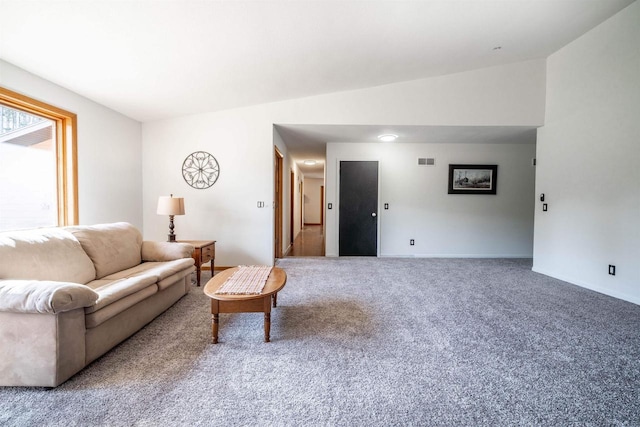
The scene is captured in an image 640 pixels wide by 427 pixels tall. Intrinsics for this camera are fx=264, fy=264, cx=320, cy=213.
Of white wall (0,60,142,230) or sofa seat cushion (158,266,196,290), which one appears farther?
white wall (0,60,142,230)

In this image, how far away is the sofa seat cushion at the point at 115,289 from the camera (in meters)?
1.71

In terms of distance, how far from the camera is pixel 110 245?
8.46 ft

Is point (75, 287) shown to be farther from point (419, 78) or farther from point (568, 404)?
point (419, 78)

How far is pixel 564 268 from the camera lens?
365 centimetres

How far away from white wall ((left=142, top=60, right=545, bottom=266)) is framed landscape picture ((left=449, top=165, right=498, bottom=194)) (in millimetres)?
1239

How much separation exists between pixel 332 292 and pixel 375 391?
163cm

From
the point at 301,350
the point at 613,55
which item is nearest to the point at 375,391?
the point at 301,350

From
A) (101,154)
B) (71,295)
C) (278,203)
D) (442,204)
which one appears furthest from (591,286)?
(101,154)

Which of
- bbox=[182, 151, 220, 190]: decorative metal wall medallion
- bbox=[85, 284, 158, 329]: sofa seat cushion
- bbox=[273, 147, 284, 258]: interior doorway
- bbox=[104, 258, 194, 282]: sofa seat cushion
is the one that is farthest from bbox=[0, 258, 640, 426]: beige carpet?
bbox=[273, 147, 284, 258]: interior doorway

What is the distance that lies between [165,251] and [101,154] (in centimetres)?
153

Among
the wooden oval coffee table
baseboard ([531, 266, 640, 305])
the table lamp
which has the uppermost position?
the table lamp

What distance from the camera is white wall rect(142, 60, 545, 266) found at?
12.7ft

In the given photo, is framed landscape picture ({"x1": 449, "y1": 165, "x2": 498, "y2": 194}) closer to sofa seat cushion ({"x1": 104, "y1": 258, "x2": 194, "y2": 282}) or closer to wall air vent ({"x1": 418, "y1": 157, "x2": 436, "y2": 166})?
wall air vent ({"x1": 418, "y1": 157, "x2": 436, "y2": 166})

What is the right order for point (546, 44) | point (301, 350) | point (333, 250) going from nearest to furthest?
1. point (301, 350)
2. point (546, 44)
3. point (333, 250)
